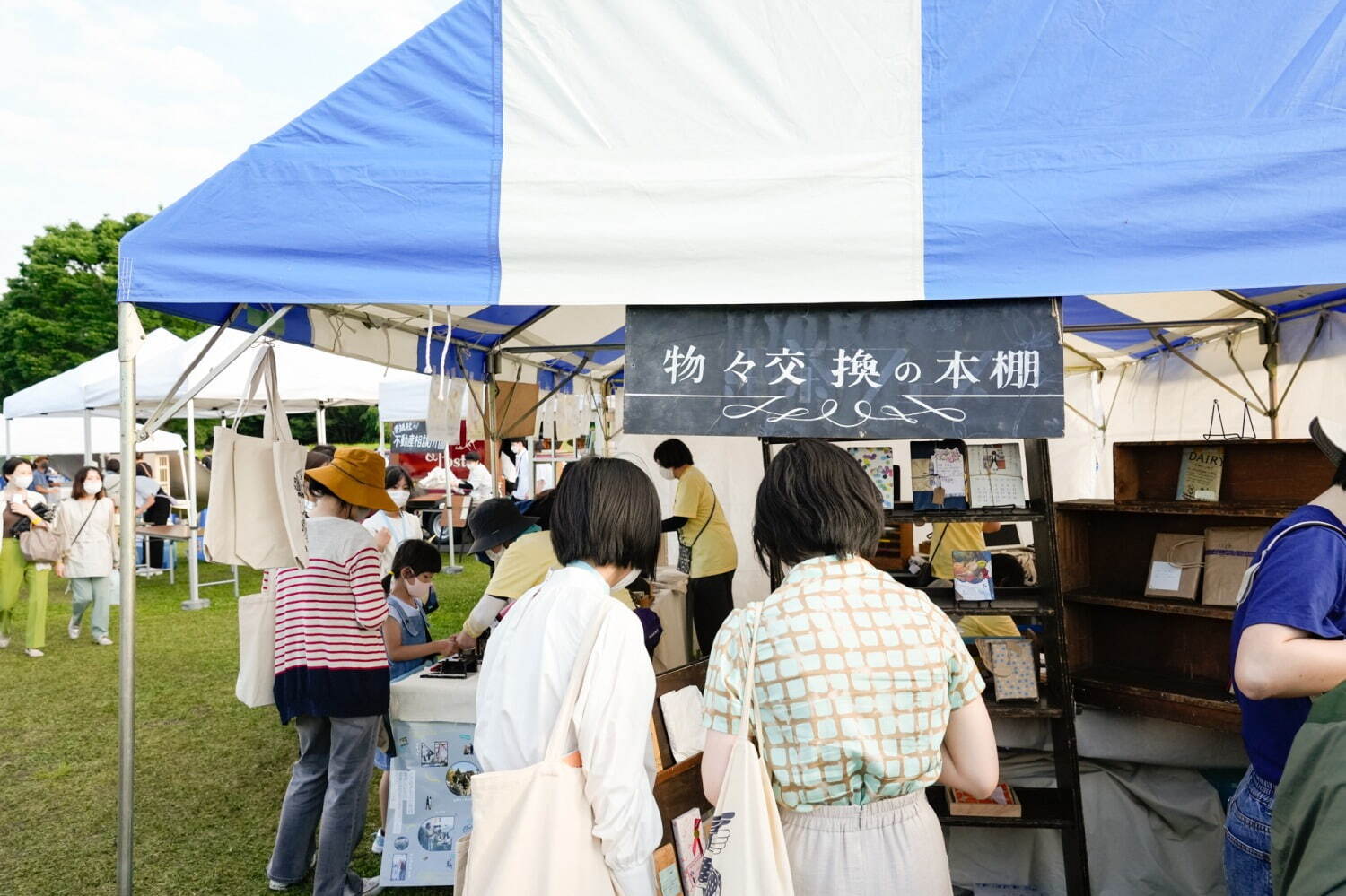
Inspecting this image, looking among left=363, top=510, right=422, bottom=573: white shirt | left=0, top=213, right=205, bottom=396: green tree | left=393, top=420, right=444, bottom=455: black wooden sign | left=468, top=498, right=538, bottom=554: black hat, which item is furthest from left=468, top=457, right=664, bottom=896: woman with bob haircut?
left=0, top=213, right=205, bottom=396: green tree

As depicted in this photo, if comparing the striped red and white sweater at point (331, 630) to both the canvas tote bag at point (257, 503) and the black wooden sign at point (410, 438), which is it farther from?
the black wooden sign at point (410, 438)

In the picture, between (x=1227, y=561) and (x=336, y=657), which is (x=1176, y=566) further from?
(x=336, y=657)

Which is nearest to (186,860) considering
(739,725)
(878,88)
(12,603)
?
(739,725)

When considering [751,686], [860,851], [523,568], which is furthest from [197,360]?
[860,851]

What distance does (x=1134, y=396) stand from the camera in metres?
7.04

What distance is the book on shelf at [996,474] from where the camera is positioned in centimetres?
305

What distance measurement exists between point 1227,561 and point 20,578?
9586 millimetres

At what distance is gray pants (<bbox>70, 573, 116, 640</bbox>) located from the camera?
8289mm

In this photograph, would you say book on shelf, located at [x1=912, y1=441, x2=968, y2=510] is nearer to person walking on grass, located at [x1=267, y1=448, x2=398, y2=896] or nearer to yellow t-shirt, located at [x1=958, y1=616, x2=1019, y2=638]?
yellow t-shirt, located at [x1=958, y1=616, x2=1019, y2=638]

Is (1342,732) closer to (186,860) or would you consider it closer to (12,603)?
(186,860)

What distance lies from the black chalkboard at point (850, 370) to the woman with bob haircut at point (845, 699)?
66 centimetres

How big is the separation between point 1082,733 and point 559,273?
2.52m

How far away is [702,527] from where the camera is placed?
609 centimetres

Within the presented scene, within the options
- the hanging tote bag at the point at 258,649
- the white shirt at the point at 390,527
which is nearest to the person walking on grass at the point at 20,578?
the white shirt at the point at 390,527
